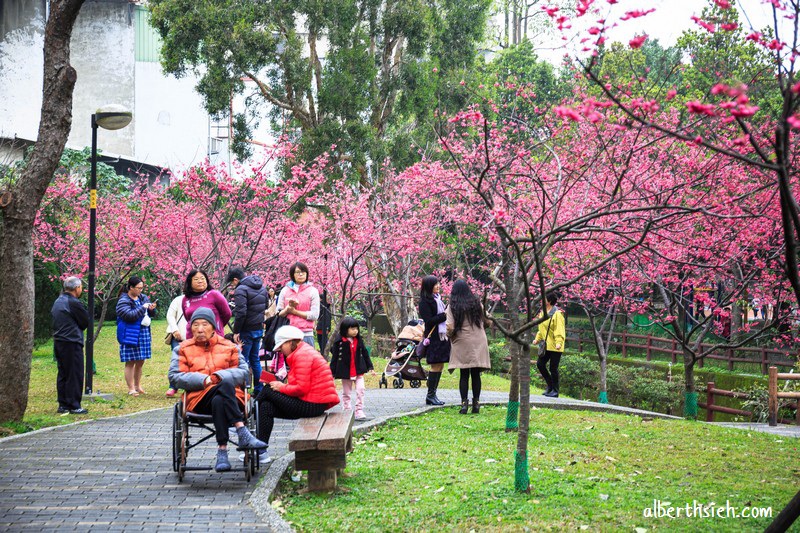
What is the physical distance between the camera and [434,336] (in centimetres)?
1248

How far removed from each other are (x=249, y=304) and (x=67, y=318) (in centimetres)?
254

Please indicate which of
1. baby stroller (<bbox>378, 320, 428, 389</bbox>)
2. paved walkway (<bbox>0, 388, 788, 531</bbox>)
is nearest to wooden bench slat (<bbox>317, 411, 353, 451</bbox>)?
paved walkway (<bbox>0, 388, 788, 531</bbox>)

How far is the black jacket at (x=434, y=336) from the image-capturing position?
40.9ft

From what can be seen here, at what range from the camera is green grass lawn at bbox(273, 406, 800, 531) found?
6.16m

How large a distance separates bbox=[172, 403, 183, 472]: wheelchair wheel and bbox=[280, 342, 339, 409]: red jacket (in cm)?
93

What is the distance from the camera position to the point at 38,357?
22031 mm

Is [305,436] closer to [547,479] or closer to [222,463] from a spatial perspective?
[222,463]

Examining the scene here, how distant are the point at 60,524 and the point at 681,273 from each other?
13.1m

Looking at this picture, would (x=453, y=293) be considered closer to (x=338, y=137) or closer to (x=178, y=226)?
(x=338, y=137)

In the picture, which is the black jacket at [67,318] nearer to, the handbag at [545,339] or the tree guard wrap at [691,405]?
the handbag at [545,339]

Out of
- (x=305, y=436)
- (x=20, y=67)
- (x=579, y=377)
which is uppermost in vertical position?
(x=20, y=67)

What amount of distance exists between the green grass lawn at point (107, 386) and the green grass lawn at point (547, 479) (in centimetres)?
397

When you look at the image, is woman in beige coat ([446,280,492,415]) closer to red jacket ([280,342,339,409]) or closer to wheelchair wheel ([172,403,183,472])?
red jacket ([280,342,339,409])

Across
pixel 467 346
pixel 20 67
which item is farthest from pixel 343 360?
pixel 20 67
